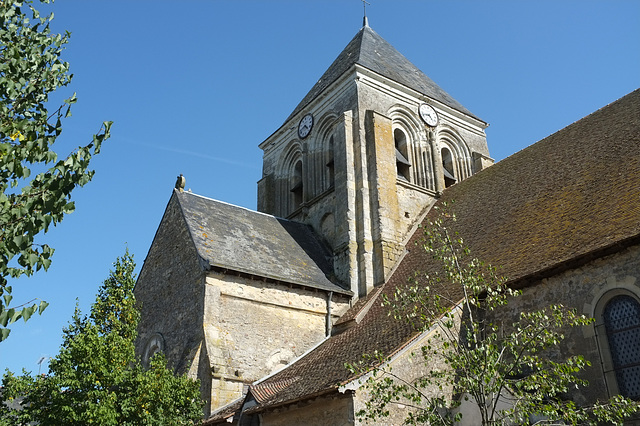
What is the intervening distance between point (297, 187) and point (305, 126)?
2231 millimetres

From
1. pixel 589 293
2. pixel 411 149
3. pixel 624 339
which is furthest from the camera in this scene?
pixel 411 149

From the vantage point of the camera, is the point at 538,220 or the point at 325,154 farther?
the point at 325,154

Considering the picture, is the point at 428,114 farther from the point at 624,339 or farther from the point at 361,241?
the point at 624,339

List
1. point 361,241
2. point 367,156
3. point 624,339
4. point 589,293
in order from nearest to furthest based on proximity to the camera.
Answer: point 624,339 < point 589,293 < point 361,241 < point 367,156

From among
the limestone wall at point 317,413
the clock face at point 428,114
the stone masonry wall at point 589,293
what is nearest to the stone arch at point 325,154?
the clock face at point 428,114

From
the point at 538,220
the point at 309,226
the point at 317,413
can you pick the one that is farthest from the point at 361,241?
the point at 317,413

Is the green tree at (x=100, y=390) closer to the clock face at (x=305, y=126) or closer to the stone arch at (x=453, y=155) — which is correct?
the clock face at (x=305, y=126)

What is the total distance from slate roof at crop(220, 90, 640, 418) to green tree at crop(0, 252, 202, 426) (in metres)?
1.52

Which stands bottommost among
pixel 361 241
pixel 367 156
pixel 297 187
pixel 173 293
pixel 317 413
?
pixel 317 413

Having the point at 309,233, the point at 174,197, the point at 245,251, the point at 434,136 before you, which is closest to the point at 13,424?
the point at 245,251

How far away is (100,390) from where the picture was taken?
32.8 feet

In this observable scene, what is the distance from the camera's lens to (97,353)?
10297 millimetres

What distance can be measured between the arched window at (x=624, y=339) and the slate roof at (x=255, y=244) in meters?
7.25

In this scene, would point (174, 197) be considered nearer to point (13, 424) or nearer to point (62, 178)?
point (13, 424)
